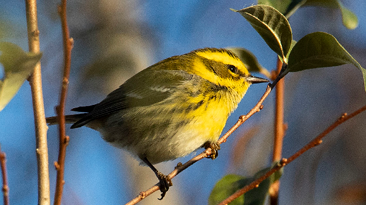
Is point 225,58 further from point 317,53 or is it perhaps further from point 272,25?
point 317,53

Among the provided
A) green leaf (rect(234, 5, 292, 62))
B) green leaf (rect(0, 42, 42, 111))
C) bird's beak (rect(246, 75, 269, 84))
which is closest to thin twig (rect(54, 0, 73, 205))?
green leaf (rect(0, 42, 42, 111))

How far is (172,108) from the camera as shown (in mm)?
2916

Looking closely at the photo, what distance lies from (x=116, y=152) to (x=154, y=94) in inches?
63.2

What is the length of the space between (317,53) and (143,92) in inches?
62.6

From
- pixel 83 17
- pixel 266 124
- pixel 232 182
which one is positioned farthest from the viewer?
pixel 266 124

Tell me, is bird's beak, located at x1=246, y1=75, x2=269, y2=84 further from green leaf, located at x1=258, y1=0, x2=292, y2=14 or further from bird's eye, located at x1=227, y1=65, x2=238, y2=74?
green leaf, located at x1=258, y1=0, x2=292, y2=14

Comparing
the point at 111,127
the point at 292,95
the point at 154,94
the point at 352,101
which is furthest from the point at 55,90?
the point at 352,101

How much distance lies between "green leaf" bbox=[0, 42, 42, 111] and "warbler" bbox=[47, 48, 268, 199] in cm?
164

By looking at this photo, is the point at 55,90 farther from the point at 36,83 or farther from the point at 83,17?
the point at 36,83

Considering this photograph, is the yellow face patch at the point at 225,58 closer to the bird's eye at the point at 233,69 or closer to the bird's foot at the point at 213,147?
the bird's eye at the point at 233,69

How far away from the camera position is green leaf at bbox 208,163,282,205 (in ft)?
7.23

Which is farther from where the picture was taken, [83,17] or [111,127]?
[83,17]

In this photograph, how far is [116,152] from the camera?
4.48 metres

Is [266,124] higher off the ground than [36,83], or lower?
higher
